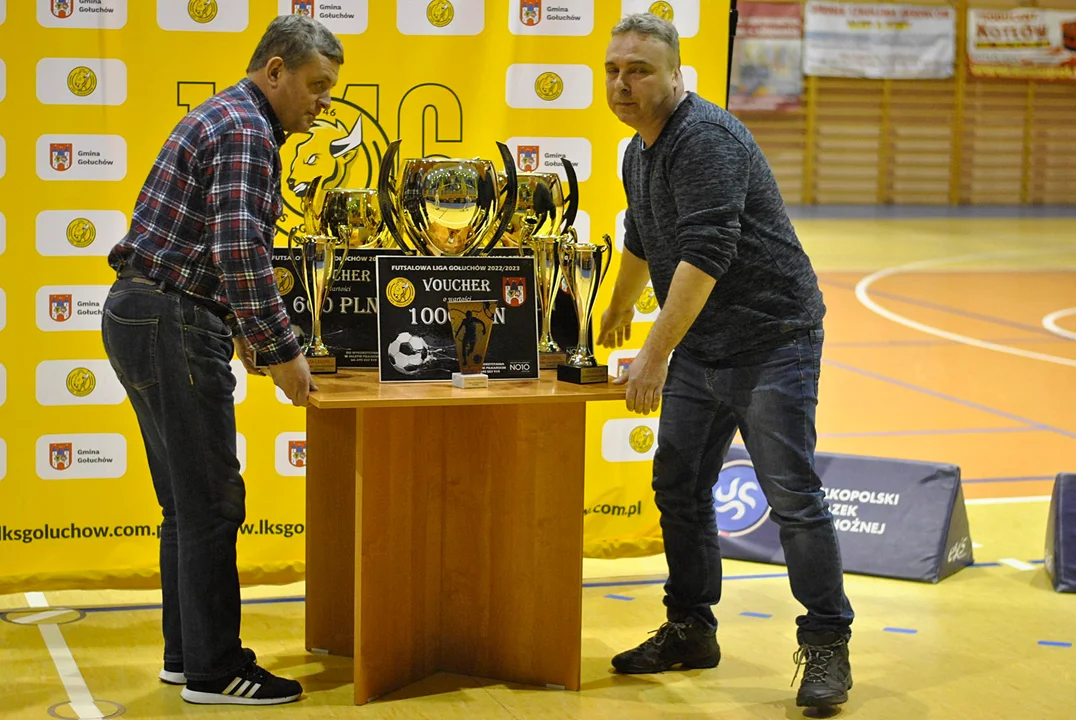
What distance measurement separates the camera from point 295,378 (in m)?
2.96

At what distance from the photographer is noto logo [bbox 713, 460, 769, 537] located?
15.0 feet

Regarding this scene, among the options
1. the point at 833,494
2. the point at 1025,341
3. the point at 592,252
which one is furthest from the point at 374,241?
the point at 1025,341

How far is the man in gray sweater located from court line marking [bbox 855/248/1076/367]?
556 centimetres

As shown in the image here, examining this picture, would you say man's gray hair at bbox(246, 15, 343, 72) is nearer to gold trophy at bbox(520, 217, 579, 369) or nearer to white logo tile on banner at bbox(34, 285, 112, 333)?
gold trophy at bbox(520, 217, 579, 369)

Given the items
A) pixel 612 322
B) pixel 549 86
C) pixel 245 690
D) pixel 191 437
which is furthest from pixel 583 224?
pixel 245 690

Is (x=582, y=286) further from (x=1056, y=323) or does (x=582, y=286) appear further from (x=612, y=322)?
(x=1056, y=323)

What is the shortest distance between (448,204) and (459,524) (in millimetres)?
807

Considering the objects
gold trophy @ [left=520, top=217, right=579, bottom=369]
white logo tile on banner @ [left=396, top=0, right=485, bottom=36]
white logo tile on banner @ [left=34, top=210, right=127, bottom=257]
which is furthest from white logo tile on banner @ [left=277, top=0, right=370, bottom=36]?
gold trophy @ [left=520, top=217, right=579, bottom=369]

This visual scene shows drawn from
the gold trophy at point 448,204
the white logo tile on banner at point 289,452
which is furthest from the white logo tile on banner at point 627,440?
the gold trophy at point 448,204

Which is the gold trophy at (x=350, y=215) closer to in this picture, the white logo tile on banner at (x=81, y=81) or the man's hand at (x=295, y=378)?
the man's hand at (x=295, y=378)

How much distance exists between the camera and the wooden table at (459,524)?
3197 mm

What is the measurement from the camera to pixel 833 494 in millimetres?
4578

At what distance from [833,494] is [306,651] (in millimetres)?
1902

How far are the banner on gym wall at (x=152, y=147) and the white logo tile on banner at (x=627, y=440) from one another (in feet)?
1.31
